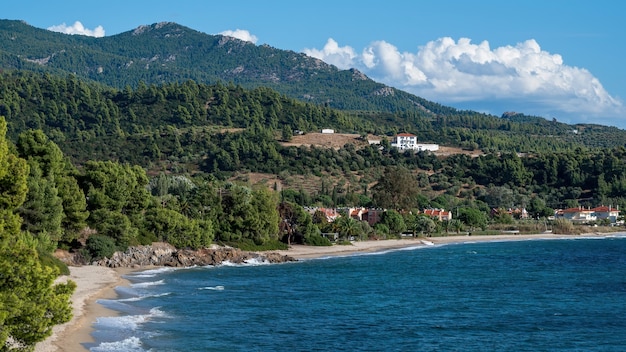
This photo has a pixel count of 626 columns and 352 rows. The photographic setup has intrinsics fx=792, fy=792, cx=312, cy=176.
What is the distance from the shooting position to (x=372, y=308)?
43.1 metres

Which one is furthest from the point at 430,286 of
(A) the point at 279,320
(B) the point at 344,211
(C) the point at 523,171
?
(C) the point at 523,171

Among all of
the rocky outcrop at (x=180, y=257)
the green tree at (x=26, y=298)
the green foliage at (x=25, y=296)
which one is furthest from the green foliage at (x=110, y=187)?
the green foliage at (x=25, y=296)

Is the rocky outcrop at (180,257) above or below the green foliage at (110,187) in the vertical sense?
below

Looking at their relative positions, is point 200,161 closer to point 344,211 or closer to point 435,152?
point 344,211

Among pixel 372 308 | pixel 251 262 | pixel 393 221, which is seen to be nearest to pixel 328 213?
pixel 393 221

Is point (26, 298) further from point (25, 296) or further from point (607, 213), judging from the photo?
point (607, 213)

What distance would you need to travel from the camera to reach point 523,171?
149m

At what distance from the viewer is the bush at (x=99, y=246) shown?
59.1 meters

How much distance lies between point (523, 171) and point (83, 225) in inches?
4218

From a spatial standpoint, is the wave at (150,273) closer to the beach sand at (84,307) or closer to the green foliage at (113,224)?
the beach sand at (84,307)

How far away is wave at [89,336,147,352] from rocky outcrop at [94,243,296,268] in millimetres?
30844

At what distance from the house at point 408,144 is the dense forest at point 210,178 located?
8.33ft

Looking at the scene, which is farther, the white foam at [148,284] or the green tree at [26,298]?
the white foam at [148,284]

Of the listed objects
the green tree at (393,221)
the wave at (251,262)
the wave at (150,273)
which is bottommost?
the wave at (251,262)
